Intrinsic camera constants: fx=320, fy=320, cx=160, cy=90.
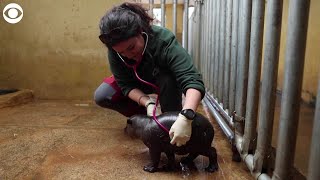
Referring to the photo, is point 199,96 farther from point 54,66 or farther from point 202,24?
point 54,66

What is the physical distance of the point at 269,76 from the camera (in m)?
1.13

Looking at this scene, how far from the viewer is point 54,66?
3.32 metres

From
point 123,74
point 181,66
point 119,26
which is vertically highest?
point 119,26

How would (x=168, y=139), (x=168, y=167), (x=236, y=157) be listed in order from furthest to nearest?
(x=236, y=157), (x=168, y=167), (x=168, y=139)

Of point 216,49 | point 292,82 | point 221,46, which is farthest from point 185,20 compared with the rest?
point 292,82

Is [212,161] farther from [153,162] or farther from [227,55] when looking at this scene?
[227,55]

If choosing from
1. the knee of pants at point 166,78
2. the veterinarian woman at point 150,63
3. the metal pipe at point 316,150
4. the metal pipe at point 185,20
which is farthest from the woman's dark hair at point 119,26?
the metal pipe at point 185,20

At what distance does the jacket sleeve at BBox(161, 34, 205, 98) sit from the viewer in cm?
139

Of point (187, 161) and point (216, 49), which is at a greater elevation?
point (216, 49)

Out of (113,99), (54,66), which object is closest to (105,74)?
(54,66)

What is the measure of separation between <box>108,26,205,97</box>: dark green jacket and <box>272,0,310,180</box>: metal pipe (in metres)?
0.45

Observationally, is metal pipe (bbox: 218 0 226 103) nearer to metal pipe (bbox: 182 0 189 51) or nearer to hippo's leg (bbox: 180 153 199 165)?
hippo's leg (bbox: 180 153 199 165)

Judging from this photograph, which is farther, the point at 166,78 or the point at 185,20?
the point at 185,20

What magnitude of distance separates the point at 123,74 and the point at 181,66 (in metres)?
0.43
